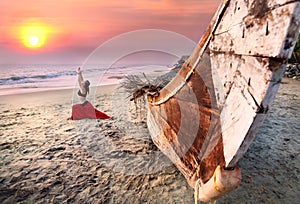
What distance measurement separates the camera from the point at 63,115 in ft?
20.9

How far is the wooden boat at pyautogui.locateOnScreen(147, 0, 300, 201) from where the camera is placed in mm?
881

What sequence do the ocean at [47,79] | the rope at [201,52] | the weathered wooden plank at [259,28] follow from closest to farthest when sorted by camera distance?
the weathered wooden plank at [259,28] < the rope at [201,52] < the ocean at [47,79]

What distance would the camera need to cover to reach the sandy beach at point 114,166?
8.27 feet

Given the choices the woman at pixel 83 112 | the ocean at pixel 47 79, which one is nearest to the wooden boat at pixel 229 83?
the woman at pixel 83 112

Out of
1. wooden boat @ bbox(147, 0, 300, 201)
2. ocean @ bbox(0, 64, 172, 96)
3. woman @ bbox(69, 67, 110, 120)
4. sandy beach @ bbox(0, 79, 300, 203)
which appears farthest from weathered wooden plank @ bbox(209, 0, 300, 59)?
ocean @ bbox(0, 64, 172, 96)

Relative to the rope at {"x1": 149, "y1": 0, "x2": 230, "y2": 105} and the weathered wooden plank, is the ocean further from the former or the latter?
the weathered wooden plank

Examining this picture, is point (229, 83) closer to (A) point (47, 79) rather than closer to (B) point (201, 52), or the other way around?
(B) point (201, 52)

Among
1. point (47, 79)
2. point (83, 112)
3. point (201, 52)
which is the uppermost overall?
point (201, 52)

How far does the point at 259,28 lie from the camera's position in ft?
3.23

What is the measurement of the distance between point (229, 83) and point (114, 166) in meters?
2.56

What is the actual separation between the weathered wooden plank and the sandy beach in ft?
6.26

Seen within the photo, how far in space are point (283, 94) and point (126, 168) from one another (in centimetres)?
722

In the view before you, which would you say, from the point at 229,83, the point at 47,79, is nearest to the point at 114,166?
the point at 229,83

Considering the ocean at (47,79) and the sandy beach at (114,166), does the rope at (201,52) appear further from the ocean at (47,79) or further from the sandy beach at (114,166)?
the ocean at (47,79)
